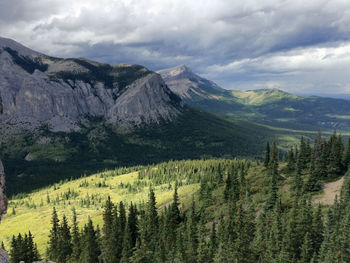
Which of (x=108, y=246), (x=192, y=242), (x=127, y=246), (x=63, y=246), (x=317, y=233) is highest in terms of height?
(x=317, y=233)

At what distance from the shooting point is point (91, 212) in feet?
649

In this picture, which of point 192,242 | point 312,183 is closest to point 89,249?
point 192,242

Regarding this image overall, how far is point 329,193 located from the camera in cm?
9931

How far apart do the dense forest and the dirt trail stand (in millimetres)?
3073

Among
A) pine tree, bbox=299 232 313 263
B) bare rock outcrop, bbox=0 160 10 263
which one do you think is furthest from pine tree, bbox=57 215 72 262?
bare rock outcrop, bbox=0 160 10 263

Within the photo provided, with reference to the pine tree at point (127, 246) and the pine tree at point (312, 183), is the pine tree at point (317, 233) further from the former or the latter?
the pine tree at point (127, 246)

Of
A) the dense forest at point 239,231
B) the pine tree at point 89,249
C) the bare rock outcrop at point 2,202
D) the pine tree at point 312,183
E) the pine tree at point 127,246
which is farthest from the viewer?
the pine tree at point 312,183

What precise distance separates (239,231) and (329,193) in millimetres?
51411

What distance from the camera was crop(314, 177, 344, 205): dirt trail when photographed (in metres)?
92.6

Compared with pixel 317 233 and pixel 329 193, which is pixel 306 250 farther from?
pixel 329 193

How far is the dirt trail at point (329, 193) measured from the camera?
92.6m

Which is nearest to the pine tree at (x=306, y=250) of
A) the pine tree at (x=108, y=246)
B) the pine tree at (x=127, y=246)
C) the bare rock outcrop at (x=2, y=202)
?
the pine tree at (x=127, y=246)

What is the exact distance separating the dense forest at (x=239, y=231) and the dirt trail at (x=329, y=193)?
307cm

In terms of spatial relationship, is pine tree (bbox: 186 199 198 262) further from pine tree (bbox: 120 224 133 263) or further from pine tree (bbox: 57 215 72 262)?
pine tree (bbox: 57 215 72 262)
